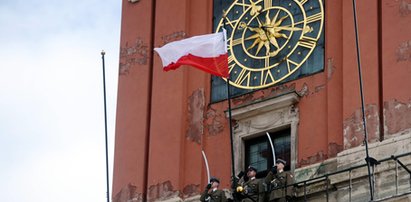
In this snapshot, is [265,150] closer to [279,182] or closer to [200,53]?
[279,182]

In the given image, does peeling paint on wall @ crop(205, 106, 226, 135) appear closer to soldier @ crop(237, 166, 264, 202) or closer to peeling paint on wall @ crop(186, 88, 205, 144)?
peeling paint on wall @ crop(186, 88, 205, 144)

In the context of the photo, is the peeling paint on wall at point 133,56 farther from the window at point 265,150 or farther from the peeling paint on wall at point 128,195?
the window at point 265,150

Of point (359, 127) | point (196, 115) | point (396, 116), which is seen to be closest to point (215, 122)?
point (196, 115)

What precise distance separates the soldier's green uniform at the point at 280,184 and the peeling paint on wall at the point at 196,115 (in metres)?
2.23

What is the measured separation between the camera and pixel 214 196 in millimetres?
30984

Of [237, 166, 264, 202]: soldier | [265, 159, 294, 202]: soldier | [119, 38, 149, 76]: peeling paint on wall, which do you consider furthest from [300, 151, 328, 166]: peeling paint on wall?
[119, 38, 149, 76]: peeling paint on wall

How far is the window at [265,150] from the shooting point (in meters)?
31.6

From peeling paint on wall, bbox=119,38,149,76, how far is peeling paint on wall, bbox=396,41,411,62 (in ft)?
16.4

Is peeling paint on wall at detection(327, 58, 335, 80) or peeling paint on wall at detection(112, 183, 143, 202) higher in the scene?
peeling paint on wall at detection(327, 58, 335, 80)

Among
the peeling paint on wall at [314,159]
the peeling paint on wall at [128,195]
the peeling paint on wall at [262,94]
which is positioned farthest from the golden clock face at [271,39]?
the peeling paint on wall at [128,195]

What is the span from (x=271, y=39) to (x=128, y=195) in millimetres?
3374

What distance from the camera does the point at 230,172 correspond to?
104 feet

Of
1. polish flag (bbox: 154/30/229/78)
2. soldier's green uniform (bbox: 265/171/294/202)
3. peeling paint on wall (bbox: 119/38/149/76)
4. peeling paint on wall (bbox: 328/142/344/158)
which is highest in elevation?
peeling paint on wall (bbox: 119/38/149/76)

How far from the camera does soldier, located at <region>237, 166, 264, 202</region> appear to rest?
3059 cm
